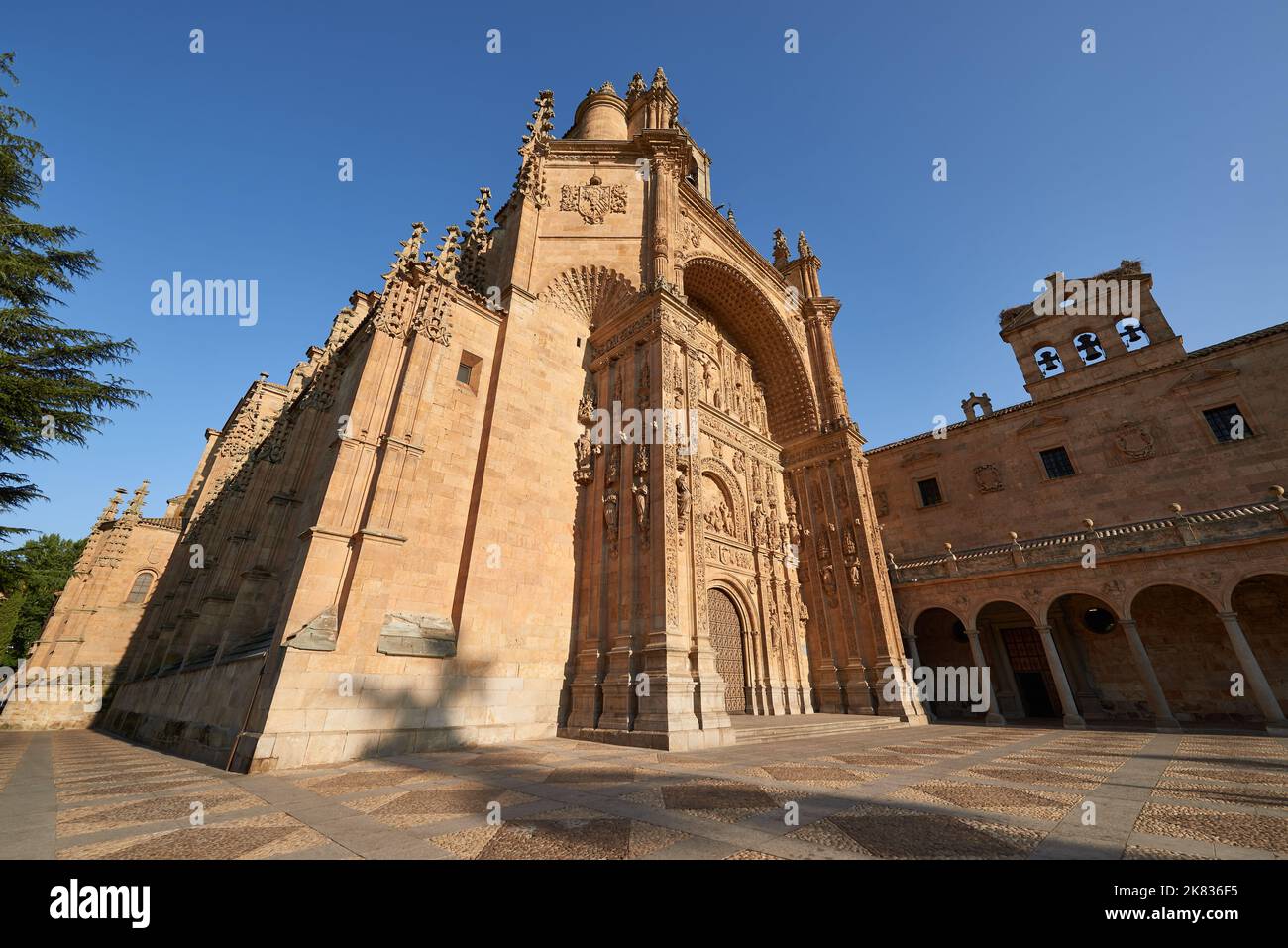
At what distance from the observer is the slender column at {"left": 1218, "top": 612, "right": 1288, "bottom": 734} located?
40.1ft

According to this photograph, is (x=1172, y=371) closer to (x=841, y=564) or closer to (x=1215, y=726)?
(x=1215, y=726)

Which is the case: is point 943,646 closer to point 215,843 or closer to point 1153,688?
point 1153,688

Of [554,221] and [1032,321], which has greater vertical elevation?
[1032,321]

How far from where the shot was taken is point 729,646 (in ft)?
49.3

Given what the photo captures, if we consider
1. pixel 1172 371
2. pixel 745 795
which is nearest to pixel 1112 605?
pixel 1172 371

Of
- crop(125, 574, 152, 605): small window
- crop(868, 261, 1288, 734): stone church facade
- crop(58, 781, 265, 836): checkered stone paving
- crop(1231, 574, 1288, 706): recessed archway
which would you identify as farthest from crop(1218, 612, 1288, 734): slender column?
crop(125, 574, 152, 605): small window

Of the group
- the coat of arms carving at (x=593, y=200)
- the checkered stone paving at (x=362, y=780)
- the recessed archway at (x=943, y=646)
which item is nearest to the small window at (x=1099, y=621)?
the recessed archway at (x=943, y=646)

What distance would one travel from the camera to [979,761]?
22.7ft

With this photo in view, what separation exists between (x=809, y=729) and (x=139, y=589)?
34817mm

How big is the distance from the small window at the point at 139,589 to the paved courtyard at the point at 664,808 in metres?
25.0

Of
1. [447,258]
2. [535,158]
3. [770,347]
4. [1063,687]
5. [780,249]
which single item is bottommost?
[1063,687]

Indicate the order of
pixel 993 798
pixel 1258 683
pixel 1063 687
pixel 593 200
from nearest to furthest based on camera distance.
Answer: pixel 993 798, pixel 1258 683, pixel 593 200, pixel 1063 687

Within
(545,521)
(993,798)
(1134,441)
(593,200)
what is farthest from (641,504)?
(1134,441)
